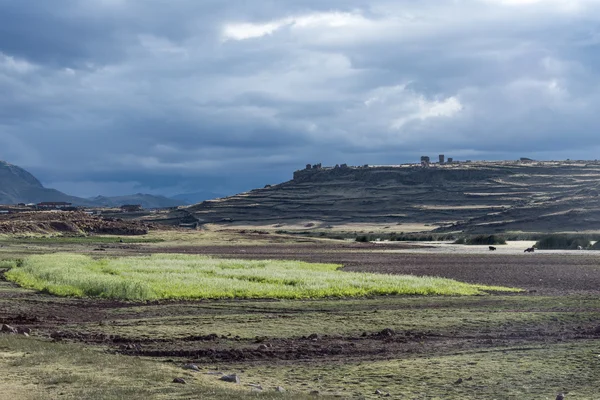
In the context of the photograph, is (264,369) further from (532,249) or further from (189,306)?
(532,249)

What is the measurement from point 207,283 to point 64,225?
82.0 m

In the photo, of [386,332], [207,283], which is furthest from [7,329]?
[207,283]

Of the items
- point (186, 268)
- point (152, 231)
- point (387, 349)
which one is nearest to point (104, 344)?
point (387, 349)

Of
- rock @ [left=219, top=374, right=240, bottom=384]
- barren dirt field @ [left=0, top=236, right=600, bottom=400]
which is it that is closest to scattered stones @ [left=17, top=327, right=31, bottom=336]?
barren dirt field @ [left=0, top=236, right=600, bottom=400]

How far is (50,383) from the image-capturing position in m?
14.0

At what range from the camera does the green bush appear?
7726 centimetres

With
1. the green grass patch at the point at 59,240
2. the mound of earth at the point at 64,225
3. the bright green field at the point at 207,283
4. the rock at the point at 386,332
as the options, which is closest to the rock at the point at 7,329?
the rock at the point at 386,332

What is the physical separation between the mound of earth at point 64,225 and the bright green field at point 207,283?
62038mm

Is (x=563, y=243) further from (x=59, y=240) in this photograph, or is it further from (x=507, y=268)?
(x=59, y=240)

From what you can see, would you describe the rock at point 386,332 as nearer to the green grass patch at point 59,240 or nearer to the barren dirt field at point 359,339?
the barren dirt field at point 359,339

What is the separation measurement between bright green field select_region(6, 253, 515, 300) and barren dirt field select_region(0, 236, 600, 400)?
1.93 meters

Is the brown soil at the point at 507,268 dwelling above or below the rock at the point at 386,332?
below

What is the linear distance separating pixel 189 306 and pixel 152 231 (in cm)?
9431

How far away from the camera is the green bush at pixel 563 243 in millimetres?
77262
